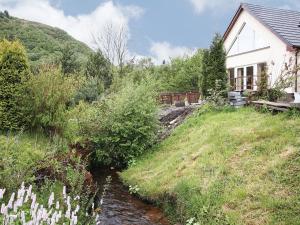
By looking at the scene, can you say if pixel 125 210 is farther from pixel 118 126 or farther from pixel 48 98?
pixel 48 98

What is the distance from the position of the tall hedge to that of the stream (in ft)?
13.8

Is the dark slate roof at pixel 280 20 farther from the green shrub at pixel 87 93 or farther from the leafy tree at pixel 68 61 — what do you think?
the leafy tree at pixel 68 61

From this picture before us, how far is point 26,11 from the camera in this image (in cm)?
5975

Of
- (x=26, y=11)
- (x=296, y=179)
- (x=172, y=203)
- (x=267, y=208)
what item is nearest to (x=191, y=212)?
(x=172, y=203)

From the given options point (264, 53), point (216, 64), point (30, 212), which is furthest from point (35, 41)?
point (30, 212)

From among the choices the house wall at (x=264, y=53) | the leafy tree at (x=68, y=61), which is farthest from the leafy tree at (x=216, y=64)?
the leafy tree at (x=68, y=61)

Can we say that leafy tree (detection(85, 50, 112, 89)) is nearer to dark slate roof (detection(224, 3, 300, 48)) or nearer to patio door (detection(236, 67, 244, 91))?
dark slate roof (detection(224, 3, 300, 48))

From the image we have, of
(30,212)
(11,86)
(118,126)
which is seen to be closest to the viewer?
(30,212)

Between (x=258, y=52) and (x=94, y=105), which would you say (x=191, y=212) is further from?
(x=258, y=52)

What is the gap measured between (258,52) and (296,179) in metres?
17.7

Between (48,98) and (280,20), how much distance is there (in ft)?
58.1

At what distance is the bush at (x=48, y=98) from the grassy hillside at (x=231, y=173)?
3612 millimetres

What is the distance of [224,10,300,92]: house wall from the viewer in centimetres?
2211

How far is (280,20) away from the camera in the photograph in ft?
81.5
